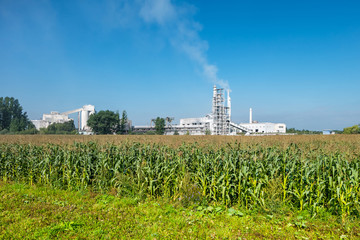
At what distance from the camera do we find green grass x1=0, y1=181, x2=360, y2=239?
17.2 ft

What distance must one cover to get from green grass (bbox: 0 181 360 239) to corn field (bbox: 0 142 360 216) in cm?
46

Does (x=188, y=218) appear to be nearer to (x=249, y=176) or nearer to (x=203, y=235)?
(x=203, y=235)

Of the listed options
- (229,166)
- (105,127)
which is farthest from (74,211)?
(105,127)

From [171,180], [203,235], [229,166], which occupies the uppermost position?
[229,166]

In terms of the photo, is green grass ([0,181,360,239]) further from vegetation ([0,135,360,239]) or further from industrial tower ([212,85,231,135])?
industrial tower ([212,85,231,135])

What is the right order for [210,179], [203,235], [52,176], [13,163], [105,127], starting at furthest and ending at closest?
[105,127] → [13,163] → [52,176] → [210,179] → [203,235]

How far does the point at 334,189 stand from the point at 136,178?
627 centimetres

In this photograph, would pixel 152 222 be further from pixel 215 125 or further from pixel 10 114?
pixel 10 114

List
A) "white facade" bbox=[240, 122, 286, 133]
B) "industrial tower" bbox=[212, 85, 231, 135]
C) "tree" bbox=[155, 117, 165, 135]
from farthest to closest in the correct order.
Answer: "white facade" bbox=[240, 122, 286, 133] → "tree" bbox=[155, 117, 165, 135] → "industrial tower" bbox=[212, 85, 231, 135]

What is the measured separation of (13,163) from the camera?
11766 mm

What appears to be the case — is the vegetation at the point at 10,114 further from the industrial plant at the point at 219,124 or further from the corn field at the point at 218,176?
the corn field at the point at 218,176

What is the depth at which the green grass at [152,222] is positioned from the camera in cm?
523

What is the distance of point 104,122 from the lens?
10175 cm

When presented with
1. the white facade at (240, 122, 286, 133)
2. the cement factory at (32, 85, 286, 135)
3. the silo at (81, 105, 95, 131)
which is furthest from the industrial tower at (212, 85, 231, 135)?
the silo at (81, 105, 95, 131)
